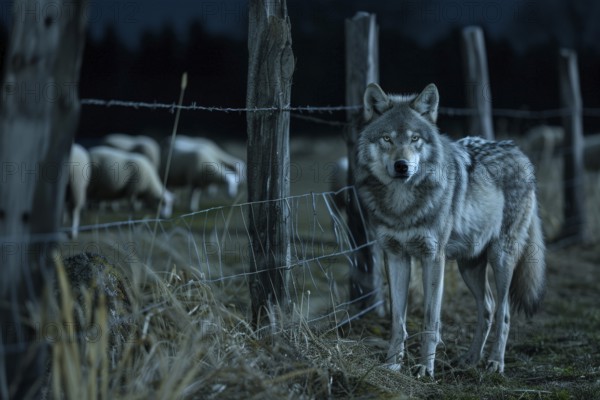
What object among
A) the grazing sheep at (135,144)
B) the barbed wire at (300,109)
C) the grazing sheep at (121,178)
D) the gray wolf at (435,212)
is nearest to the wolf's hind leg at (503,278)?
the gray wolf at (435,212)

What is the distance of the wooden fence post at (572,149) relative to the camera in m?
9.42

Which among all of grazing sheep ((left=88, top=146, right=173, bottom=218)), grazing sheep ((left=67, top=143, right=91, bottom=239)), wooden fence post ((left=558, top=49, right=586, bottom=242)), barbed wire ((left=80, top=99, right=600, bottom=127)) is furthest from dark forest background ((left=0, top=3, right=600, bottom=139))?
barbed wire ((left=80, top=99, right=600, bottom=127))

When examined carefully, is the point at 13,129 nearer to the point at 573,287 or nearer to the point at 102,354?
the point at 102,354

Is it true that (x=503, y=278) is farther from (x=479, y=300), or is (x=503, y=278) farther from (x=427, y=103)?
(x=427, y=103)

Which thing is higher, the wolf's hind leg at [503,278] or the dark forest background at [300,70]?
the dark forest background at [300,70]

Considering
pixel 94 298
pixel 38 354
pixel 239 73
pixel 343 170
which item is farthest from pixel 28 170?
pixel 239 73

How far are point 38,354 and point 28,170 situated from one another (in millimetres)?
709

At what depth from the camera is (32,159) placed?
270 centimetres

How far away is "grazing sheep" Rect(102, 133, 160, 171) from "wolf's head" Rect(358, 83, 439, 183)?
Result: 1068 centimetres

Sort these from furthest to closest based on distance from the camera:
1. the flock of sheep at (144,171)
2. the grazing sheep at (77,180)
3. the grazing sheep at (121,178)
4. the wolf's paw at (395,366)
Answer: the grazing sheep at (121,178) < the flock of sheep at (144,171) < the grazing sheep at (77,180) < the wolf's paw at (395,366)

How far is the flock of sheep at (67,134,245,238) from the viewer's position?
10.8m

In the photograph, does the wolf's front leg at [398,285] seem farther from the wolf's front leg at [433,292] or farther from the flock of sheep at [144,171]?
the flock of sheep at [144,171]

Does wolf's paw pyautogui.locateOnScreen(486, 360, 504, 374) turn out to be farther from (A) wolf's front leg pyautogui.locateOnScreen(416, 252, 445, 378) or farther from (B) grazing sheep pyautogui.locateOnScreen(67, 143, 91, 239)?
(B) grazing sheep pyautogui.locateOnScreen(67, 143, 91, 239)

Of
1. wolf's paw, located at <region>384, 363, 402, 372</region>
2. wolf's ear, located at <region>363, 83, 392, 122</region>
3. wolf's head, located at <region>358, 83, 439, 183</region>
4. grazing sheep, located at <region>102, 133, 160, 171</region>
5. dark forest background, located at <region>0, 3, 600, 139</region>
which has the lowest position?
wolf's paw, located at <region>384, 363, 402, 372</region>
